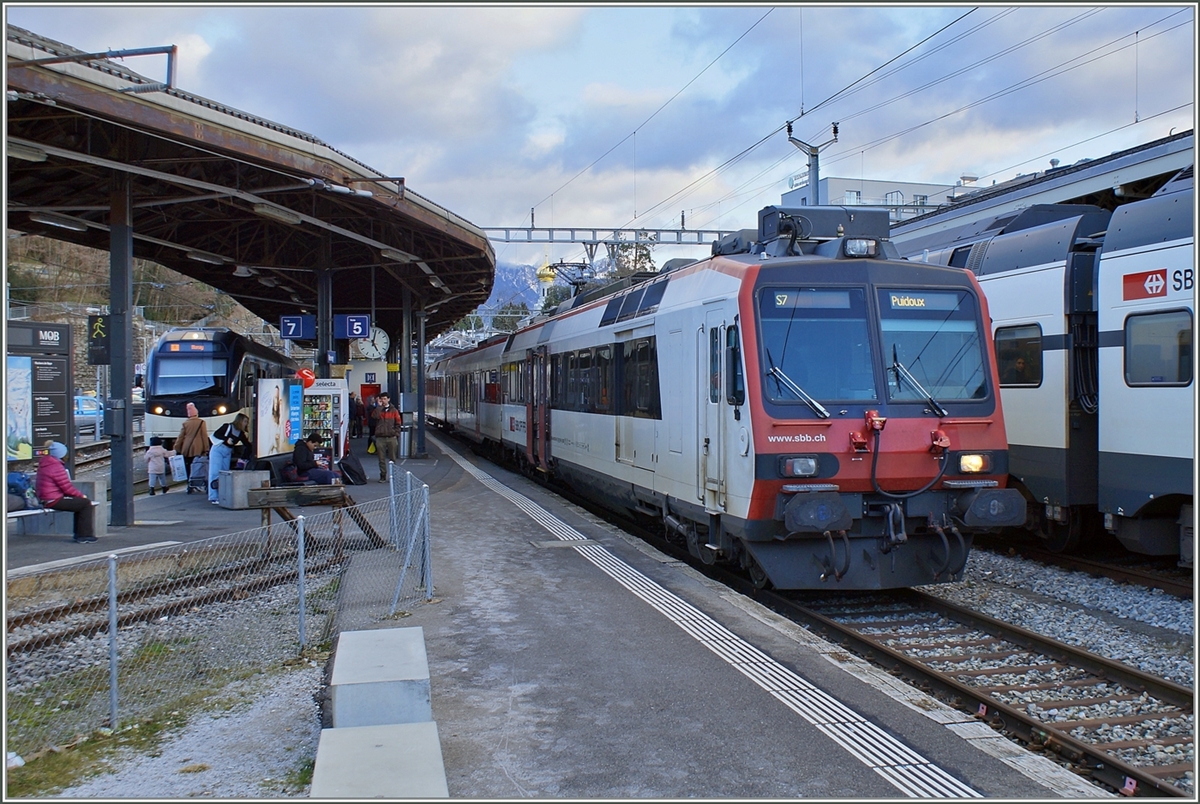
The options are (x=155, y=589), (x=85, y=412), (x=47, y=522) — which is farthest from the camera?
(x=85, y=412)

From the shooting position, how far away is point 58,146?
11828 mm

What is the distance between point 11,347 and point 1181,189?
14.7 m

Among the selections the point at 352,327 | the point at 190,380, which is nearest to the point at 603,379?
the point at 352,327

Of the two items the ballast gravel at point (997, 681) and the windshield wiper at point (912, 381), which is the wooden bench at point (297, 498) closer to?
the ballast gravel at point (997, 681)

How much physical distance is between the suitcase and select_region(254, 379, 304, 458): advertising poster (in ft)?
8.06

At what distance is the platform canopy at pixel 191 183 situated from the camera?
33.1 ft

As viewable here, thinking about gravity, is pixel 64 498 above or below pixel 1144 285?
below

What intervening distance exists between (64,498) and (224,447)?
483 centimetres

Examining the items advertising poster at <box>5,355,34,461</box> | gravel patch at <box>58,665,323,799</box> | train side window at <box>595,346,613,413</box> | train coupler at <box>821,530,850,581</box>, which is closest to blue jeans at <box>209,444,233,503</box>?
advertising poster at <box>5,355,34,461</box>

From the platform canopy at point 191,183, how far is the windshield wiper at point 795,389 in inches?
254

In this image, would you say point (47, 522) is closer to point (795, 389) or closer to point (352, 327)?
point (795, 389)

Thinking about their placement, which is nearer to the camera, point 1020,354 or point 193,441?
point 1020,354

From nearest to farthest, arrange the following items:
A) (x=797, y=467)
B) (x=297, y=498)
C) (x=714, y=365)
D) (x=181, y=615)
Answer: (x=797, y=467)
(x=714, y=365)
(x=181, y=615)
(x=297, y=498)

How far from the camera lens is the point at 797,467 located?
7641mm
